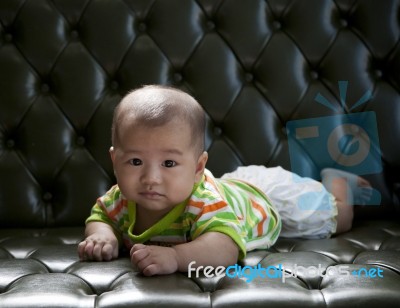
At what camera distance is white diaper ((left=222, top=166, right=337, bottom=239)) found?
1585 mm

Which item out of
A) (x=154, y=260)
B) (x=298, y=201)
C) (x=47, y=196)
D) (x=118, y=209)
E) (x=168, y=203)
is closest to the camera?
(x=154, y=260)

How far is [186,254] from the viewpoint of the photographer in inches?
46.3

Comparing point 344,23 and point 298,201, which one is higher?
point 344,23

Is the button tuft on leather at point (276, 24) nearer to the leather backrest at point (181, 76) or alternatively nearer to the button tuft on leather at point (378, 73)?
the leather backrest at point (181, 76)

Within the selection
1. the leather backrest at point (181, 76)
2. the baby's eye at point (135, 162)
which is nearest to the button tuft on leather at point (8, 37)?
the leather backrest at point (181, 76)

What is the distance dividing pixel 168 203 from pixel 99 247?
0.61 feet

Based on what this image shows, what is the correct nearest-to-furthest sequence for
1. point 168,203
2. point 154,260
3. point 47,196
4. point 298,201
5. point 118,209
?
point 154,260, point 168,203, point 118,209, point 298,201, point 47,196

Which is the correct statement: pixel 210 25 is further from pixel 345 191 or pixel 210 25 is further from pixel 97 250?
pixel 97 250

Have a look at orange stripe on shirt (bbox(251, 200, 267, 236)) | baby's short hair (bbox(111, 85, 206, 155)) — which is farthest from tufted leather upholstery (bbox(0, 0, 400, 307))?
baby's short hair (bbox(111, 85, 206, 155))

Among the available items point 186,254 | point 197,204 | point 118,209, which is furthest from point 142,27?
point 186,254

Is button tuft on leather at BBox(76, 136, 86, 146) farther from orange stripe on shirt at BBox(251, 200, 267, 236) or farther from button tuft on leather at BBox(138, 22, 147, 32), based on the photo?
orange stripe on shirt at BBox(251, 200, 267, 236)

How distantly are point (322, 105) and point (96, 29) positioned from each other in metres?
0.73

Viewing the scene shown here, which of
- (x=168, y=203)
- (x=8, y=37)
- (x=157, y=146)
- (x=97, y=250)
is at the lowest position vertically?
(x=97, y=250)

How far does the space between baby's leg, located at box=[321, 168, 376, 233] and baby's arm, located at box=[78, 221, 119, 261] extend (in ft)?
2.09
